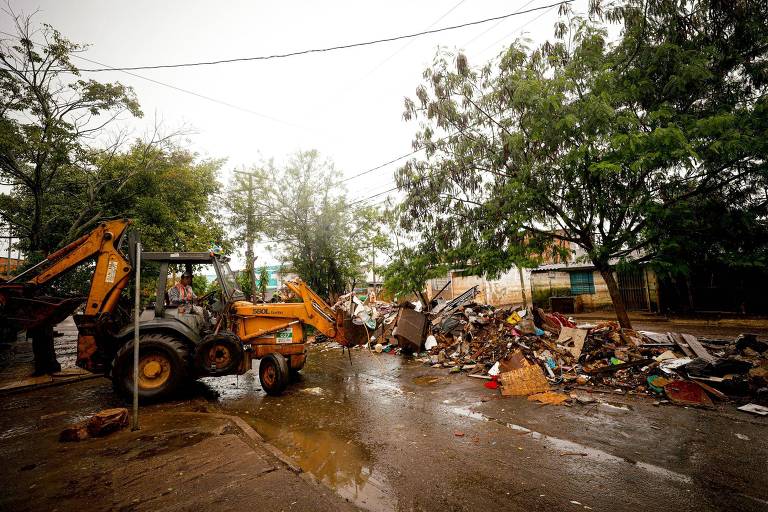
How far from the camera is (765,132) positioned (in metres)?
5.61

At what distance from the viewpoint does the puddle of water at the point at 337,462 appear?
124 inches

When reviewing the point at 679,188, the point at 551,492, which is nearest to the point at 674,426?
the point at 551,492

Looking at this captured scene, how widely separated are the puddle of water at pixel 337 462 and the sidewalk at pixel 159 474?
0.27m

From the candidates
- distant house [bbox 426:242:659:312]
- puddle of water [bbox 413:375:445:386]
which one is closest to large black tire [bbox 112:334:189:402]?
puddle of water [bbox 413:375:445:386]

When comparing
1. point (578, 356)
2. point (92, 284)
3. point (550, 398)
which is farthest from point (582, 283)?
point (92, 284)

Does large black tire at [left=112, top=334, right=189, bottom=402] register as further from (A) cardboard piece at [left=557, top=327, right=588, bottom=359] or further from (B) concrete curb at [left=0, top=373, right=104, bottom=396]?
(A) cardboard piece at [left=557, top=327, right=588, bottom=359]

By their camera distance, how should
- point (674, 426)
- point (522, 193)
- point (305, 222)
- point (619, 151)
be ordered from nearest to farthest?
point (674, 426)
point (619, 151)
point (522, 193)
point (305, 222)

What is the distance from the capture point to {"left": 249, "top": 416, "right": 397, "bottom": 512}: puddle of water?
314 centimetres

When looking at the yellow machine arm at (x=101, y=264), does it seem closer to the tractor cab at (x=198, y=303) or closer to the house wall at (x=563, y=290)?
the tractor cab at (x=198, y=303)

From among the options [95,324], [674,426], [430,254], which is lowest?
[674,426]

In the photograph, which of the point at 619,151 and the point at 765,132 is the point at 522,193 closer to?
the point at 619,151

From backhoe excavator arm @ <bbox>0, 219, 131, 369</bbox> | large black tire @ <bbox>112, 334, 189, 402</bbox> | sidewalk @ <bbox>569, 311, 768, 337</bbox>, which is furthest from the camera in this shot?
sidewalk @ <bbox>569, 311, 768, 337</bbox>

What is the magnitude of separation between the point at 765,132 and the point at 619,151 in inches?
81.2

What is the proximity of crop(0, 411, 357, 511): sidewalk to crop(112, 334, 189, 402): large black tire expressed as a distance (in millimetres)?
1211
